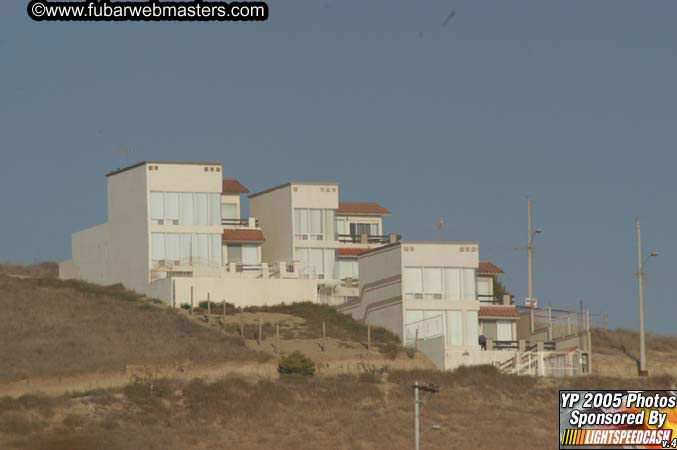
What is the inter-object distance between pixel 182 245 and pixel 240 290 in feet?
15.1

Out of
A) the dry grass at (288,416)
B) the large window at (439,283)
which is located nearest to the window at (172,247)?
the large window at (439,283)

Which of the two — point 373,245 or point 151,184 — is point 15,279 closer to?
point 151,184

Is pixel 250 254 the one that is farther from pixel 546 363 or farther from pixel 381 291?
pixel 546 363

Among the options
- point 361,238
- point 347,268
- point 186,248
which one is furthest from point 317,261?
point 186,248

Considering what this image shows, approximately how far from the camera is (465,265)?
110312 millimetres

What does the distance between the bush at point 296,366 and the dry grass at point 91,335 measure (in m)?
1.42

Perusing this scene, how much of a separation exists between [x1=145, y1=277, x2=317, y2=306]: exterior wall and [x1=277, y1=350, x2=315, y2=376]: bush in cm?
1368

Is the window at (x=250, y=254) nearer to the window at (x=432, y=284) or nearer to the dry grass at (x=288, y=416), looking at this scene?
the window at (x=432, y=284)

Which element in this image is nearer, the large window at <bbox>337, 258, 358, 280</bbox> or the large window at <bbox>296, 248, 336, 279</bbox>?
the large window at <bbox>296, 248, 336, 279</bbox>

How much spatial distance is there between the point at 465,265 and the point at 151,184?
1939 cm

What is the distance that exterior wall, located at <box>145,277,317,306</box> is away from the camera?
11181 cm

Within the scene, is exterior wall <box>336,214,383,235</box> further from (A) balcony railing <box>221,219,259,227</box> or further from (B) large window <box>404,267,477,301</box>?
(B) large window <box>404,267,477,301</box>

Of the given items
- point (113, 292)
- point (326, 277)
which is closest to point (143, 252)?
point (113, 292)

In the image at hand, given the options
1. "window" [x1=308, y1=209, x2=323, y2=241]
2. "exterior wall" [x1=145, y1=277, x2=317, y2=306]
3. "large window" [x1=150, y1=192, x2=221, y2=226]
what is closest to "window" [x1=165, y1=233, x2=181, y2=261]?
"large window" [x1=150, y1=192, x2=221, y2=226]
